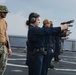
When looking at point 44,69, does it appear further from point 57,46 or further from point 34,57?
point 57,46

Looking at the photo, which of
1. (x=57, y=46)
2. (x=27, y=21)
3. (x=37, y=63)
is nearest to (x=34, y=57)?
(x=37, y=63)

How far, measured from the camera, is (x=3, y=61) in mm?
10375

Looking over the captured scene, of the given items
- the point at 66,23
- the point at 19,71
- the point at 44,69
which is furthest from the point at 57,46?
the point at 66,23

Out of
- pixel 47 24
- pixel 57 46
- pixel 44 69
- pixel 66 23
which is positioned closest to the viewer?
pixel 66 23

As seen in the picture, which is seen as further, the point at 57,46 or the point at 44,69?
the point at 57,46

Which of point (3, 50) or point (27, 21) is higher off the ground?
point (27, 21)

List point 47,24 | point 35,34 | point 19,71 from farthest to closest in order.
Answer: point 19,71
point 47,24
point 35,34

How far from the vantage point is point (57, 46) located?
2108 cm

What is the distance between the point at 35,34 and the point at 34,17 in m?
0.43

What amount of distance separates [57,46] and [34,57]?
10.6m

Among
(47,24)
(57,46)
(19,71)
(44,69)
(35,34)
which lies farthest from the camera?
(57,46)

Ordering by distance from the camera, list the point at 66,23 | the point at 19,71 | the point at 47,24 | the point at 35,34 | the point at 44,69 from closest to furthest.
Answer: the point at 66,23 < the point at 35,34 < the point at 44,69 < the point at 47,24 < the point at 19,71

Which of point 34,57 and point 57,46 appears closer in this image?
point 34,57

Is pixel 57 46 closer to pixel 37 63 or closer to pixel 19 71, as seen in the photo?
pixel 19 71
